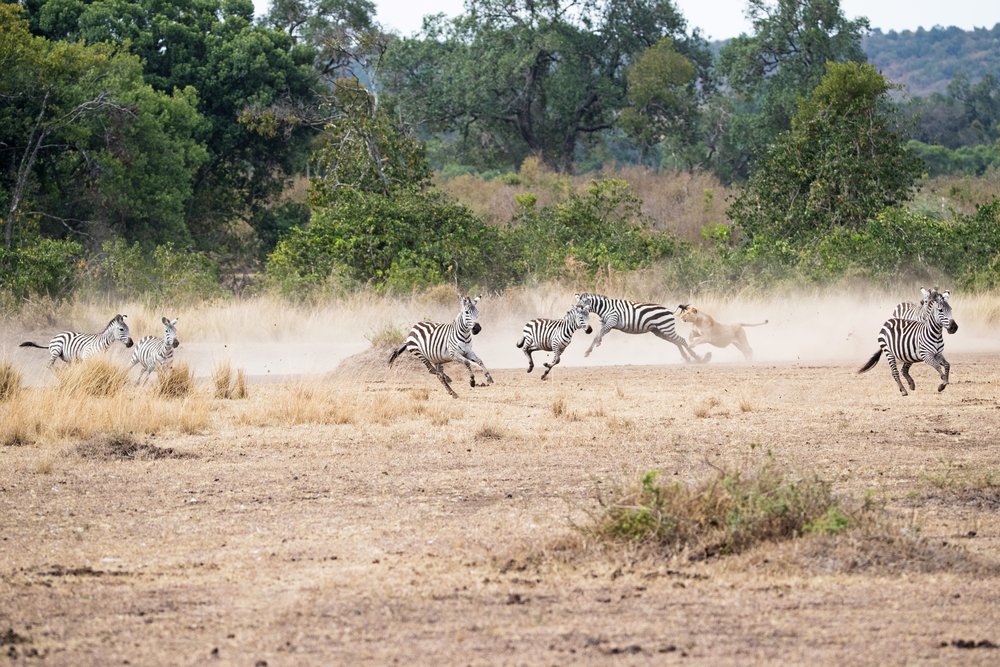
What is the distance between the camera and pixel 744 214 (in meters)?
34.7

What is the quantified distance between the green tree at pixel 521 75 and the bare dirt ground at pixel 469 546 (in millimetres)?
44577

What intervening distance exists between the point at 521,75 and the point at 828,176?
2760 cm

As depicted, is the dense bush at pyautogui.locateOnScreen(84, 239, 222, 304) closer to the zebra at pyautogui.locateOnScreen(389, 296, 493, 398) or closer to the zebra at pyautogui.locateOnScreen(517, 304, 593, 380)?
the zebra at pyautogui.locateOnScreen(517, 304, 593, 380)

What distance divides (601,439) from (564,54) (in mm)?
48103

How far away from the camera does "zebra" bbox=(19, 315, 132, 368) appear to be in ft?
65.2

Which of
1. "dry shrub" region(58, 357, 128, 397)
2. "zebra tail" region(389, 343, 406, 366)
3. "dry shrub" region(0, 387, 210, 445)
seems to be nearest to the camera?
"dry shrub" region(0, 387, 210, 445)

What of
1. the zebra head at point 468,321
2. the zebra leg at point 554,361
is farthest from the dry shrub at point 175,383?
the zebra leg at point 554,361

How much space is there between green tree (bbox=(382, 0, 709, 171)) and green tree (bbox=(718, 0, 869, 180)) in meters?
3.80

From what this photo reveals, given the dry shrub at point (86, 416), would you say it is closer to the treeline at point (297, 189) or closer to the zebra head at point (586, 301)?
the zebra head at point (586, 301)

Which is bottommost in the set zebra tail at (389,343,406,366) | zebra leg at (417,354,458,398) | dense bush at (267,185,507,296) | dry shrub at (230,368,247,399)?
dry shrub at (230,368,247,399)

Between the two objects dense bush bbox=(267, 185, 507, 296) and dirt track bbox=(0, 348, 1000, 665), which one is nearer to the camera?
dirt track bbox=(0, 348, 1000, 665)

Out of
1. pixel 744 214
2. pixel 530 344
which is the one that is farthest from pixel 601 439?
pixel 744 214

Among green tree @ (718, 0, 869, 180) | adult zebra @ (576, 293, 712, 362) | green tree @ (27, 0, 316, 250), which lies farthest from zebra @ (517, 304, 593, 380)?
green tree @ (718, 0, 869, 180)

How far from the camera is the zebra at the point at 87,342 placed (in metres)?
19.9
